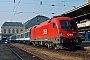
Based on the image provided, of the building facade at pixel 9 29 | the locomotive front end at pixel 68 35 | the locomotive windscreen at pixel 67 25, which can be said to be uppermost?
the building facade at pixel 9 29

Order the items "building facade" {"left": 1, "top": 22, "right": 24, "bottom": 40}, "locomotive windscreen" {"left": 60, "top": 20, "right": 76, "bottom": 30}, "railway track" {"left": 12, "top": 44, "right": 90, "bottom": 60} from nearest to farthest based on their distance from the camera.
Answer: "railway track" {"left": 12, "top": 44, "right": 90, "bottom": 60}
"locomotive windscreen" {"left": 60, "top": 20, "right": 76, "bottom": 30}
"building facade" {"left": 1, "top": 22, "right": 24, "bottom": 40}

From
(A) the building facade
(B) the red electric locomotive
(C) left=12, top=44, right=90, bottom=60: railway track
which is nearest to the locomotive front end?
(B) the red electric locomotive

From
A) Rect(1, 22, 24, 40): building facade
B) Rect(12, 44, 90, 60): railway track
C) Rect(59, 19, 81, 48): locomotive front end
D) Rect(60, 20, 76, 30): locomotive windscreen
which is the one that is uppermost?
Rect(1, 22, 24, 40): building facade

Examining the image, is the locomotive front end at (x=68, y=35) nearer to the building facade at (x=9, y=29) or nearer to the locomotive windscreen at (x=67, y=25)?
the locomotive windscreen at (x=67, y=25)

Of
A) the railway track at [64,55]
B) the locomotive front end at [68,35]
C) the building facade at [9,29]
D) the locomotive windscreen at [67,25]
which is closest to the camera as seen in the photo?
the railway track at [64,55]

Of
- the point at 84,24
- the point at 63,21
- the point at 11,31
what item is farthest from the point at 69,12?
the point at 11,31

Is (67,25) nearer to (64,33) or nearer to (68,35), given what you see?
(64,33)

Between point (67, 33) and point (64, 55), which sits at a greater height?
point (67, 33)

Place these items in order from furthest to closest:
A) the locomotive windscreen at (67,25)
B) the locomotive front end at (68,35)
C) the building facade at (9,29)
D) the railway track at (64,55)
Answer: the building facade at (9,29) < the locomotive windscreen at (67,25) < the locomotive front end at (68,35) < the railway track at (64,55)

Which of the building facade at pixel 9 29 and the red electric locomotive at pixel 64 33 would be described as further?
the building facade at pixel 9 29

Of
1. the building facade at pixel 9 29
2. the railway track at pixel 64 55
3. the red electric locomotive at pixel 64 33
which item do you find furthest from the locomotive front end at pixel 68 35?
the building facade at pixel 9 29

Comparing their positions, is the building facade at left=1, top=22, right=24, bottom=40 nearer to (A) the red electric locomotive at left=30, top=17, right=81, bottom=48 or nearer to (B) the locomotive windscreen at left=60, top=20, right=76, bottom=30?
(A) the red electric locomotive at left=30, top=17, right=81, bottom=48

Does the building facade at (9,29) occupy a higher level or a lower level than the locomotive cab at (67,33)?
higher

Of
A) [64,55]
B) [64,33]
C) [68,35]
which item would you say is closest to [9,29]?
[64,33]
